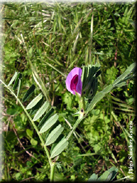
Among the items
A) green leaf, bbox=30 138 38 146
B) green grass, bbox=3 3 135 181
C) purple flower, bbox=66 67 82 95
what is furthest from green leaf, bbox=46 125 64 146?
green leaf, bbox=30 138 38 146

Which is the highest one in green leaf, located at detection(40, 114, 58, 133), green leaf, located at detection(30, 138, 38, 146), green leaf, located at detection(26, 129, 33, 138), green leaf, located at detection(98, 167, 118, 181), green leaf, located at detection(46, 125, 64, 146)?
green leaf, located at detection(40, 114, 58, 133)

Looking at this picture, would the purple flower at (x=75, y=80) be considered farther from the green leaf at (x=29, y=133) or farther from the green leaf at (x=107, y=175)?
the green leaf at (x=29, y=133)

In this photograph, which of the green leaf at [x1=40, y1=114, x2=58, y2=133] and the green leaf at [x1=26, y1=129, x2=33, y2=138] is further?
the green leaf at [x1=26, y1=129, x2=33, y2=138]

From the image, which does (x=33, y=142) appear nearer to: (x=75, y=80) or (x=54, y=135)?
(x=54, y=135)

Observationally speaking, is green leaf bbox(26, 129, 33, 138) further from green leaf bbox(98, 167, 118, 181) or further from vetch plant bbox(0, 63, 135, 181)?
green leaf bbox(98, 167, 118, 181)

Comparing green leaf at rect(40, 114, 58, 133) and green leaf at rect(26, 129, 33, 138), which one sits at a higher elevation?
green leaf at rect(40, 114, 58, 133)

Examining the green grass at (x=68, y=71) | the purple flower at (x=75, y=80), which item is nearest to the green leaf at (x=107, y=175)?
the purple flower at (x=75, y=80)
